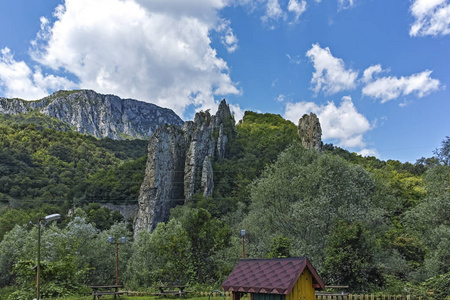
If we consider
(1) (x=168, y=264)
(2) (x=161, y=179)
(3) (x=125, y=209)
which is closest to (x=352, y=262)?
(1) (x=168, y=264)

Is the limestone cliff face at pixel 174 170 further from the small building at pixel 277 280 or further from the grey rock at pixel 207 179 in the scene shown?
the small building at pixel 277 280

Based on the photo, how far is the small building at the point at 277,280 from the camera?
945cm

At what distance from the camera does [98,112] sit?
17275 cm

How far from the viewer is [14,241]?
3356 cm

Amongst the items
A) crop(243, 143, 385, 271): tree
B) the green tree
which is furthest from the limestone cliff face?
the green tree

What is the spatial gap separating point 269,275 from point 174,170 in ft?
171

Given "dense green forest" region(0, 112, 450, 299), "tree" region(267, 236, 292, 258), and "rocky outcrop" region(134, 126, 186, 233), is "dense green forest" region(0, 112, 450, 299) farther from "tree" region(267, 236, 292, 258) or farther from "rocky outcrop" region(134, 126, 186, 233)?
"rocky outcrop" region(134, 126, 186, 233)

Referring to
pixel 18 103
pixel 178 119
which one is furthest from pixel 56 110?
pixel 178 119

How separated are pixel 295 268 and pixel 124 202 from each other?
56559 mm

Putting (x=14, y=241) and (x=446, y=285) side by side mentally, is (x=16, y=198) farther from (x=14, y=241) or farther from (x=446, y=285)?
(x=446, y=285)

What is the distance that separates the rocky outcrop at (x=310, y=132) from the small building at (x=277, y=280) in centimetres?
4958

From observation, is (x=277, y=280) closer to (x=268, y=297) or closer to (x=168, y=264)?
(x=268, y=297)

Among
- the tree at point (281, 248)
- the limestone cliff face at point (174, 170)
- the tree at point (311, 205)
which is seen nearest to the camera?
the tree at point (281, 248)


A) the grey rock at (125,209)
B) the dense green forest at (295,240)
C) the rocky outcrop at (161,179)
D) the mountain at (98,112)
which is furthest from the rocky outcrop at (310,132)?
the mountain at (98,112)
